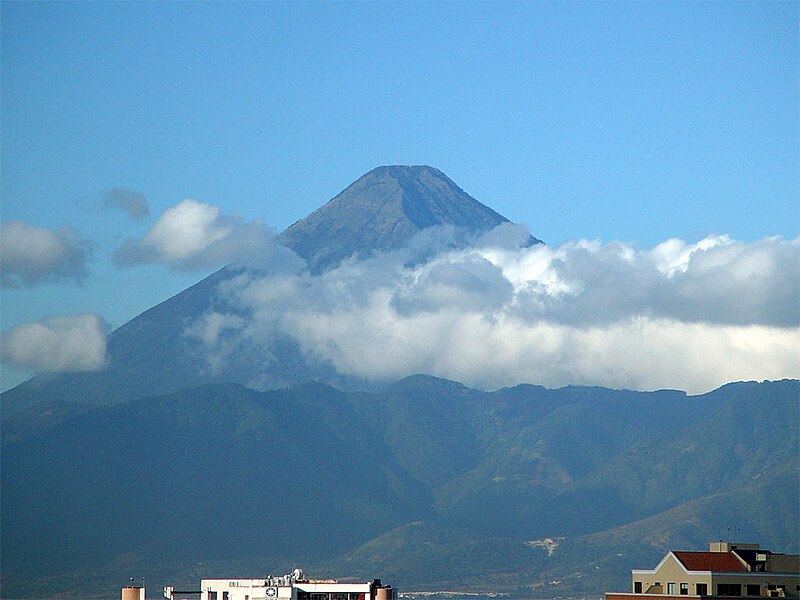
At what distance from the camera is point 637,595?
115688 mm

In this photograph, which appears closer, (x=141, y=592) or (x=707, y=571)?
(x=707, y=571)

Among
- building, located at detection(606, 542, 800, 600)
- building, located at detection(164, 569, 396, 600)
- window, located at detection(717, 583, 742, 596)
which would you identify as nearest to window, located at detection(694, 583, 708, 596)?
building, located at detection(606, 542, 800, 600)

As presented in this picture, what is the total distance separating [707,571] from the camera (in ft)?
373

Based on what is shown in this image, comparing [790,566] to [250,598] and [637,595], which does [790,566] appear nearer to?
[637,595]

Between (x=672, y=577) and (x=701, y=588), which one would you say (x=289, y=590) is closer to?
(x=672, y=577)

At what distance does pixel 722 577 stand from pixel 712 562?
258 centimetres

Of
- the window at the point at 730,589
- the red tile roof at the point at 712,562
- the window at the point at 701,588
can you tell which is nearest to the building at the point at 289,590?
the red tile roof at the point at 712,562

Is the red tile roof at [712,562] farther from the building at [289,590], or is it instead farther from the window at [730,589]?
the building at [289,590]

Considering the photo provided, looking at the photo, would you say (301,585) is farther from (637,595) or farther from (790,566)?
(790,566)

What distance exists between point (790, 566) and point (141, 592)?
45.4m

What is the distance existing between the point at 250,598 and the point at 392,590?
13.0 meters

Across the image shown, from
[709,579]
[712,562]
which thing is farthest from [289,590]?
[712,562]

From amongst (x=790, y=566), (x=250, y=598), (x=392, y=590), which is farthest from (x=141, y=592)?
(x=790, y=566)

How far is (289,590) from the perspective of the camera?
11488 centimetres
